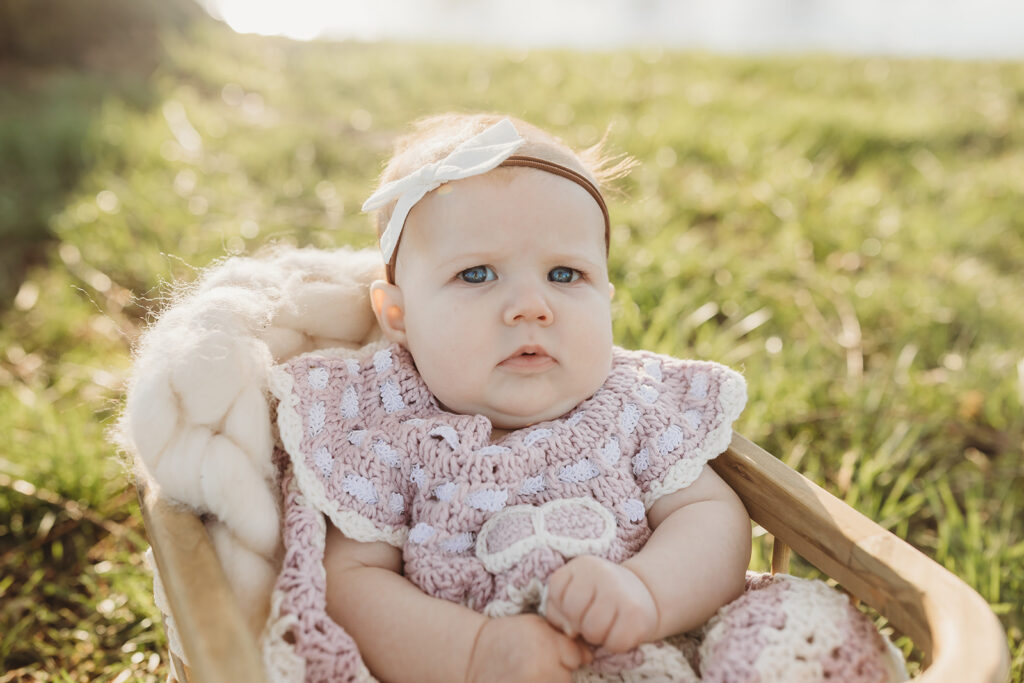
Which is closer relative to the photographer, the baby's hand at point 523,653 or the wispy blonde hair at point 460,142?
the baby's hand at point 523,653

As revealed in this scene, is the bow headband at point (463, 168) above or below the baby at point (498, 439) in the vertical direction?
A: above

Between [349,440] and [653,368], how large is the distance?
1.85 ft

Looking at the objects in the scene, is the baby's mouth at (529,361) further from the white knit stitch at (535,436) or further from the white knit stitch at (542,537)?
the white knit stitch at (542,537)

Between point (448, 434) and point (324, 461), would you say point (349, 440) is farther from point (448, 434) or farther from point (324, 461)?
point (448, 434)

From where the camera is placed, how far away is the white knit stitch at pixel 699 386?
1.49 meters

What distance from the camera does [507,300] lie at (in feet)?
4.50

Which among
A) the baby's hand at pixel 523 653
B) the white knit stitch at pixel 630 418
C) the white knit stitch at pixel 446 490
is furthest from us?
the white knit stitch at pixel 630 418

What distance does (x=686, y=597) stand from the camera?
4.04 feet

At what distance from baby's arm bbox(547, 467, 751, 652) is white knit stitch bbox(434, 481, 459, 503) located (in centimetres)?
23

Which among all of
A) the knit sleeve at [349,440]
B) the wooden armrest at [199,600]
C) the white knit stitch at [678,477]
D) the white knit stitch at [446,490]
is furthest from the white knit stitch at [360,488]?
the white knit stitch at [678,477]

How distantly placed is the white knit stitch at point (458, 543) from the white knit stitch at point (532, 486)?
112 millimetres

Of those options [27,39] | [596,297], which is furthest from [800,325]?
[27,39]

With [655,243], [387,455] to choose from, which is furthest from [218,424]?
[655,243]

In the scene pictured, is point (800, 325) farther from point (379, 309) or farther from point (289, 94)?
point (289, 94)
